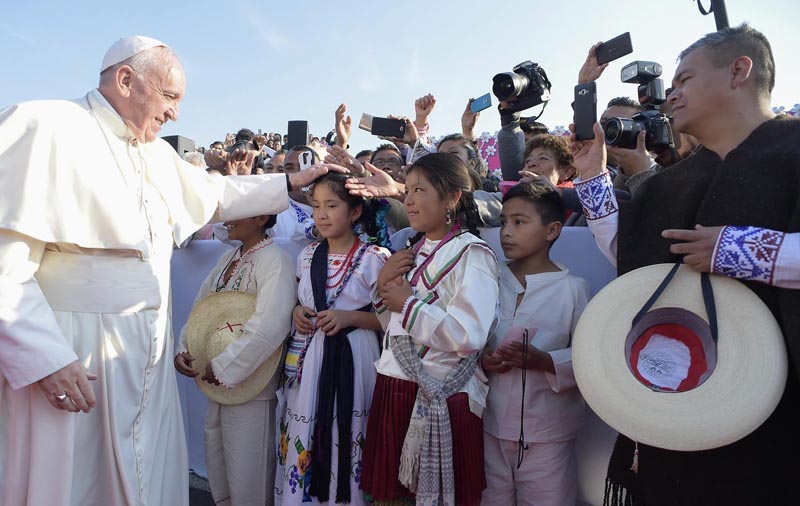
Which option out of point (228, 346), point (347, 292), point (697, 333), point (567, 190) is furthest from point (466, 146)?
A: point (697, 333)

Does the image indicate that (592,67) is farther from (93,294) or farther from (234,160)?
(93,294)

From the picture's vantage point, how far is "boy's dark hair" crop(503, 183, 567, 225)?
2.56m

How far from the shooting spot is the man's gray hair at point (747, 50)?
6.23ft

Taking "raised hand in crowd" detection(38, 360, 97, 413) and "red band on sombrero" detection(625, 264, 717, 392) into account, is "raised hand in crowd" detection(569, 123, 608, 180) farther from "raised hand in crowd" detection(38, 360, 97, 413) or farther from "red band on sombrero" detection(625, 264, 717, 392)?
"raised hand in crowd" detection(38, 360, 97, 413)

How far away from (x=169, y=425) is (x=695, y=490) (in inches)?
83.0

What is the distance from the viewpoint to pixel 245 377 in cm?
289

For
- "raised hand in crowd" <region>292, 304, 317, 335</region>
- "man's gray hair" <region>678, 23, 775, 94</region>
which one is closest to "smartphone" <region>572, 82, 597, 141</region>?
"man's gray hair" <region>678, 23, 775, 94</region>

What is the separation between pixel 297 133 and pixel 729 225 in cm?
352

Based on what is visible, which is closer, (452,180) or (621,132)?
(621,132)

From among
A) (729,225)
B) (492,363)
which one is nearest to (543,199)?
(492,363)

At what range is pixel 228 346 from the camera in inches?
114

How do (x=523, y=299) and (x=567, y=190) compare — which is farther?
(x=567, y=190)

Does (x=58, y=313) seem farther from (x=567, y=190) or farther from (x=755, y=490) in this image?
(x=755, y=490)

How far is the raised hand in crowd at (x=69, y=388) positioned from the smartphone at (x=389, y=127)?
2.56 metres
